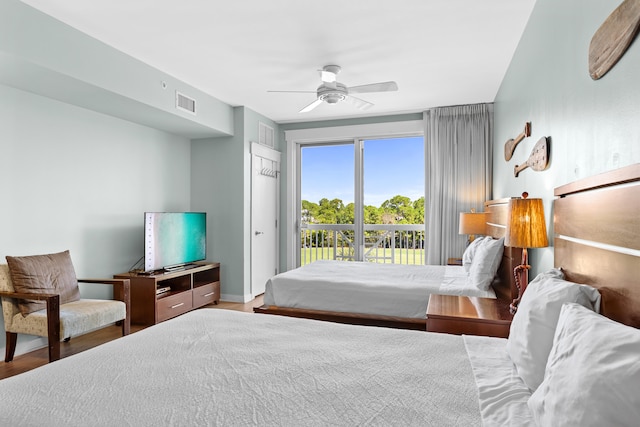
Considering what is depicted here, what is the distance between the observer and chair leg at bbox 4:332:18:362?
2.92 m

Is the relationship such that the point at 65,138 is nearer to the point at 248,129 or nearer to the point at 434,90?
the point at 248,129

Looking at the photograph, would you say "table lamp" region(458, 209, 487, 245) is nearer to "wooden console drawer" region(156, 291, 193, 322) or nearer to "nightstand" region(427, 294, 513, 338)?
"nightstand" region(427, 294, 513, 338)

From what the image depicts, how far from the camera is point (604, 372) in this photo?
30.2 inches

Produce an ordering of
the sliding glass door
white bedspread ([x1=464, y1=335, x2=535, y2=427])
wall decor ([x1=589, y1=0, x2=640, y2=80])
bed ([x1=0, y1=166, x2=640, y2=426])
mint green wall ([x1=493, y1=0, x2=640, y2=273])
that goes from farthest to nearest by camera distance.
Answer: the sliding glass door, mint green wall ([x1=493, y1=0, x2=640, y2=273]), wall decor ([x1=589, y1=0, x2=640, y2=80]), white bedspread ([x1=464, y1=335, x2=535, y2=427]), bed ([x1=0, y1=166, x2=640, y2=426])

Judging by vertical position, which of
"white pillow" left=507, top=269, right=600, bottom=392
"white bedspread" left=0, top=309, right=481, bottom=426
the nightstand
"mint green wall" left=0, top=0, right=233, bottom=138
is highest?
"mint green wall" left=0, top=0, right=233, bottom=138

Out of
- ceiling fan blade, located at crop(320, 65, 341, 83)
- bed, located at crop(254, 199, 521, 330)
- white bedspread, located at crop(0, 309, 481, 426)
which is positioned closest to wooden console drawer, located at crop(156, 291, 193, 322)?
bed, located at crop(254, 199, 521, 330)

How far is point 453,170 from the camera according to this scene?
4.93 metres

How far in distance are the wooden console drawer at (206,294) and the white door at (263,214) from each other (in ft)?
1.63

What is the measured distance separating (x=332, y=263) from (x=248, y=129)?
7.25ft

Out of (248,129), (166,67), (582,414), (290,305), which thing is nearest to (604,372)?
(582,414)

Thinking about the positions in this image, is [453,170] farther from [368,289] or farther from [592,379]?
[592,379]

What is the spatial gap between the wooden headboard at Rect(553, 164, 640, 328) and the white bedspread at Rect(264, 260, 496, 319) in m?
1.25

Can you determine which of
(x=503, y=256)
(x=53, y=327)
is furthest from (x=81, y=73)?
(x=503, y=256)

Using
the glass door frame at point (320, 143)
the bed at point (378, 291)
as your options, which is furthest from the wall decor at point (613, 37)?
the glass door frame at point (320, 143)
